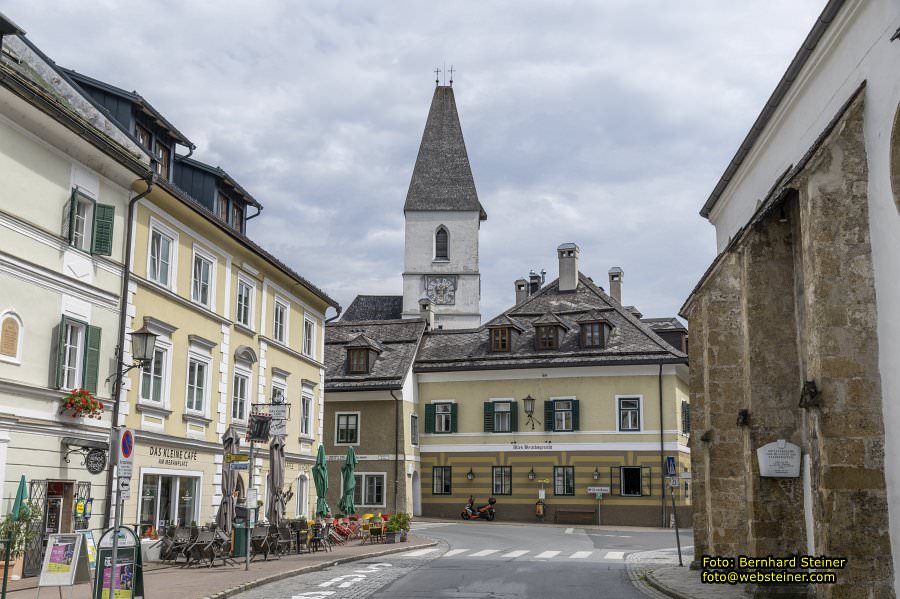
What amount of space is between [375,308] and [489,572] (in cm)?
5799

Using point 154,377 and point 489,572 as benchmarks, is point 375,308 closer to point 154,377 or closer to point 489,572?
point 154,377

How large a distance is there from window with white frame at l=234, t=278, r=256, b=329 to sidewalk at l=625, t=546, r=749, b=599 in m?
12.9

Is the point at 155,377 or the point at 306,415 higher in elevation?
the point at 155,377

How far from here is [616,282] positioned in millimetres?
61250

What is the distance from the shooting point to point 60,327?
19.1 metres

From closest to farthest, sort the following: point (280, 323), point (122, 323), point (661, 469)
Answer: point (122, 323) → point (280, 323) → point (661, 469)

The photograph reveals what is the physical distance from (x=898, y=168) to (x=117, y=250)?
16254 millimetres

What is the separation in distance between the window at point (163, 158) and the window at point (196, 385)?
16.5 ft

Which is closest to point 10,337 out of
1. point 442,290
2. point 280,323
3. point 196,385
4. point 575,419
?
point 196,385

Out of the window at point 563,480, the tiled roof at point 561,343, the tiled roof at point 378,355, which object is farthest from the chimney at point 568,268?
the window at point 563,480

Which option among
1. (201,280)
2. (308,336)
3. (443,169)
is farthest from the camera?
(443,169)

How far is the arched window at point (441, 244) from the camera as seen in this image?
255 feet

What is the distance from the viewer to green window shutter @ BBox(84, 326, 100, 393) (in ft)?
65.3

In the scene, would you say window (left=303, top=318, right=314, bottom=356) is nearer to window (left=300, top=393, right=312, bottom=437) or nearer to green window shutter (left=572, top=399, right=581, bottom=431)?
window (left=300, top=393, right=312, bottom=437)
